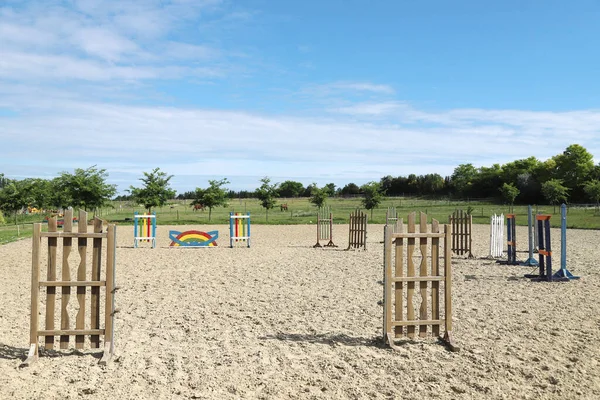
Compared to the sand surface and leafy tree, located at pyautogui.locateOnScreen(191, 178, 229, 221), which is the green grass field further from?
the sand surface

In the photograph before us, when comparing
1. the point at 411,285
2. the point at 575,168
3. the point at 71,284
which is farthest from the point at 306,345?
the point at 575,168

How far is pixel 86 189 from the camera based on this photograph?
38719mm

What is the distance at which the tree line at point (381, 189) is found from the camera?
40.7 m

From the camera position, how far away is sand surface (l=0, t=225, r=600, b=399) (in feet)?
16.6

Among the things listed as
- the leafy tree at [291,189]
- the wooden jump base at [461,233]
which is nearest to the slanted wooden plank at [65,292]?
the wooden jump base at [461,233]

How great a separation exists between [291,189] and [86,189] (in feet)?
337

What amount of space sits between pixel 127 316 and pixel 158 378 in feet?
10.1

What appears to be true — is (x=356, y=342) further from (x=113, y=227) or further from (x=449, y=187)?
(x=449, y=187)

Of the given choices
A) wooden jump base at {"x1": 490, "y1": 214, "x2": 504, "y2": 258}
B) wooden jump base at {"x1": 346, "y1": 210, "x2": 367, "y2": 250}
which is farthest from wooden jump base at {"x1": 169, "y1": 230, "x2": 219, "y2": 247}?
wooden jump base at {"x1": 490, "y1": 214, "x2": 504, "y2": 258}

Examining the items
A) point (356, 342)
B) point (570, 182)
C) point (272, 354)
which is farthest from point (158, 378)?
point (570, 182)

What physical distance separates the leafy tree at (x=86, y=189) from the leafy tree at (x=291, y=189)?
97.2 meters

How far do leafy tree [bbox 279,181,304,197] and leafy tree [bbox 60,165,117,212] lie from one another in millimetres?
97224

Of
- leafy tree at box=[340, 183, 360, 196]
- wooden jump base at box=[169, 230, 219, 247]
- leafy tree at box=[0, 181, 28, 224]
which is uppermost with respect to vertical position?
leafy tree at box=[340, 183, 360, 196]

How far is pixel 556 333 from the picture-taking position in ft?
23.5
